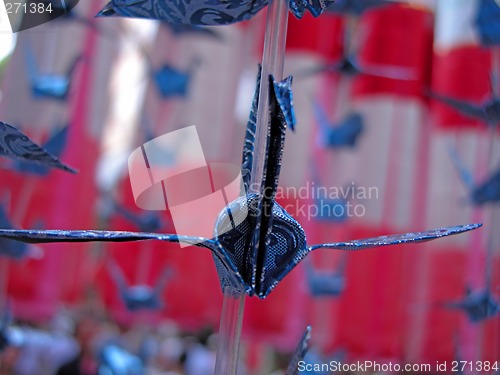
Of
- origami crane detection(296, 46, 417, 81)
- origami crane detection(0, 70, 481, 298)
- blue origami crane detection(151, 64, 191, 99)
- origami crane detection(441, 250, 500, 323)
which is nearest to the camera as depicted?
origami crane detection(0, 70, 481, 298)

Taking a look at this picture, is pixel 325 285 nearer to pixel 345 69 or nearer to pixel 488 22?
pixel 345 69

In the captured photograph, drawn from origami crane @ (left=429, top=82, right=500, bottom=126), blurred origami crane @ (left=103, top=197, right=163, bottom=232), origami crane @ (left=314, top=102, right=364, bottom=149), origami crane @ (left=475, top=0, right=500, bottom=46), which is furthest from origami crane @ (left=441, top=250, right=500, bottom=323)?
origami crane @ (left=314, top=102, right=364, bottom=149)

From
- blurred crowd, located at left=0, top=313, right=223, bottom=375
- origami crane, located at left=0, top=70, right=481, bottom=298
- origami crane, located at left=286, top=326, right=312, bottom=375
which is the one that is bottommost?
blurred crowd, located at left=0, top=313, right=223, bottom=375

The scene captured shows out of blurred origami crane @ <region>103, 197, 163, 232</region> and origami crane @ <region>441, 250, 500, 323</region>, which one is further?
blurred origami crane @ <region>103, 197, 163, 232</region>

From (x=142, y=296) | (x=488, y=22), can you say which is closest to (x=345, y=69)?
(x=488, y=22)

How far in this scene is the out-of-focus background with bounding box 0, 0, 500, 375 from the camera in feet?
5.91

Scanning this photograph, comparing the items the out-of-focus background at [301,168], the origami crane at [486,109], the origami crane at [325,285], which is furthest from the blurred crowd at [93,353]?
the origami crane at [486,109]

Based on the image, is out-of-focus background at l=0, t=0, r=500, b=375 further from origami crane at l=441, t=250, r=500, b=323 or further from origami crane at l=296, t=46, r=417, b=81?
origami crane at l=441, t=250, r=500, b=323

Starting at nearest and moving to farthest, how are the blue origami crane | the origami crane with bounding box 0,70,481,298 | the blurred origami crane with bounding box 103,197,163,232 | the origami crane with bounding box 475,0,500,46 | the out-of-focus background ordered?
the origami crane with bounding box 0,70,481,298, the origami crane with bounding box 475,0,500,46, the blurred origami crane with bounding box 103,197,163,232, the blue origami crane, the out-of-focus background

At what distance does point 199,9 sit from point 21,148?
14cm

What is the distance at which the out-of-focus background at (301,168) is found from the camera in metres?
1.80

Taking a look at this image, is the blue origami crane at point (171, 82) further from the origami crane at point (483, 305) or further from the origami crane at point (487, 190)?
the origami crane at point (483, 305)

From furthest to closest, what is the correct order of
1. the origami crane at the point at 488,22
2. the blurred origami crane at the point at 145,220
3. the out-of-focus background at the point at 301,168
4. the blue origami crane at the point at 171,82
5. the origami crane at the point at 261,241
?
the out-of-focus background at the point at 301,168 → the blue origami crane at the point at 171,82 → the blurred origami crane at the point at 145,220 → the origami crane at the point at 488,22 → the origami crane at the point at 261,241

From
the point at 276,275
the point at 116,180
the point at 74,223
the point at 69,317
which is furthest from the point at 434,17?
the point at 276,275
